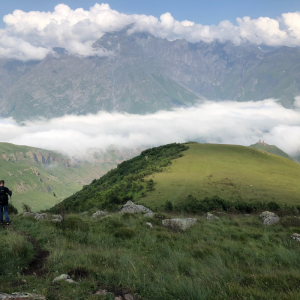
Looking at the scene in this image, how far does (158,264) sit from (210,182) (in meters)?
31.3

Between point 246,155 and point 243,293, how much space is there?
55.5 metres

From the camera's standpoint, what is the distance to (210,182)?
36.7 metres

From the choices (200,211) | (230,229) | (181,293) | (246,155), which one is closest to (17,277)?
(181,293)

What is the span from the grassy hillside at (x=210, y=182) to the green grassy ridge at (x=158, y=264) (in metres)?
18.3

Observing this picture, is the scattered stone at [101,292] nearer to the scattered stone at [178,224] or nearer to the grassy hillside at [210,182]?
the scattered stone at [178,224]

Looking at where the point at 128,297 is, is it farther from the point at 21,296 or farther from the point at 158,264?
the point at 158,264

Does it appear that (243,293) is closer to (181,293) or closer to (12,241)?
(181,293)

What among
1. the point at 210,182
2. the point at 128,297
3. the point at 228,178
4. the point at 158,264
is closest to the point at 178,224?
the point at 158,264

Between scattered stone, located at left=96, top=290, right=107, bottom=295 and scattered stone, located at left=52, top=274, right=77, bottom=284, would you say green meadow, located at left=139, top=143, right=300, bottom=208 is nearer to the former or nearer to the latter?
scattered stone, located at left=52, top=274, right=77, bottom=284

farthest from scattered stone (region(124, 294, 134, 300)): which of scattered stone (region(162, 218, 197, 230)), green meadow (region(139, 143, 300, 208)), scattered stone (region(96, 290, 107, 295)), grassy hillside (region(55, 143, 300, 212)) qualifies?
green meadow (region(139, 143, 300, 208))

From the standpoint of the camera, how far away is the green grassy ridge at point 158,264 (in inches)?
187

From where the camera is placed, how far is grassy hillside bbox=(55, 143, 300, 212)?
3134cm

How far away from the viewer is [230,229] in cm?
1318

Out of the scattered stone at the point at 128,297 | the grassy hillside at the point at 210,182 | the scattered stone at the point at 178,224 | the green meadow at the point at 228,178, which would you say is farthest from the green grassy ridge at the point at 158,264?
the green meadow at the point at 228,178
